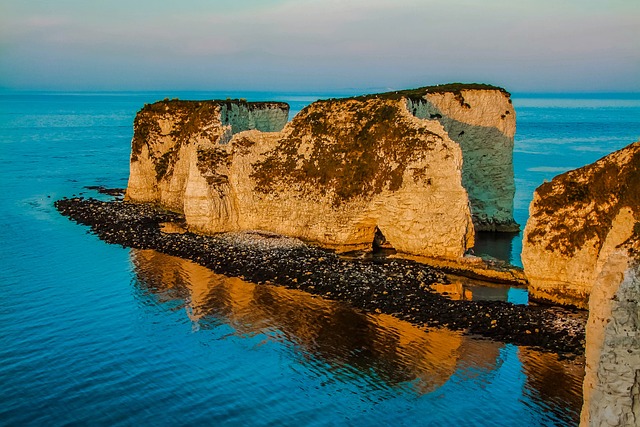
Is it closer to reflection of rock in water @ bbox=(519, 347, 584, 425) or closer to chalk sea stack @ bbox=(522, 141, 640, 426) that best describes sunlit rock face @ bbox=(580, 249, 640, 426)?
reflection of rock in water @ bbox=(519, 347, 584, 425)

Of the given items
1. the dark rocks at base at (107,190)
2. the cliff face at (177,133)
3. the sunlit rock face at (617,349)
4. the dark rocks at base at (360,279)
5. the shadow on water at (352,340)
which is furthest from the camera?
the dark rocks at base at (107,190)

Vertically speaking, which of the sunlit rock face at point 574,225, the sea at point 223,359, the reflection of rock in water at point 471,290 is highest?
the sunlit rock face at point 574,225

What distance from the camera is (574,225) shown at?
32.9 m

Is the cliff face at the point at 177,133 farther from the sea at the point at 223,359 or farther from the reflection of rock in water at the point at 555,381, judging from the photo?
the reflection of rock in water at the point at 555,381

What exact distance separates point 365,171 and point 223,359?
63.3 ft

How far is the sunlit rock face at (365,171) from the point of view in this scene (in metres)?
40.3

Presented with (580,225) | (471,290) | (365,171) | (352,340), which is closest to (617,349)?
(352,340)

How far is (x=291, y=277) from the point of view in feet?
122

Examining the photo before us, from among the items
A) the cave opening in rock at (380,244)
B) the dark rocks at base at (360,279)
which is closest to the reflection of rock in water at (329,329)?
the dark rocks at base at (360,279)

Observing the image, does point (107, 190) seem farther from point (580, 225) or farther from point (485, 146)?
point (580, 225)

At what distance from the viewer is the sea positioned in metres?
23.2

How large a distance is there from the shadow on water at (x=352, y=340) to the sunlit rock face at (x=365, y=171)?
8.99m

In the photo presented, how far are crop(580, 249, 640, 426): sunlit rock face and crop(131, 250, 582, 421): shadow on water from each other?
10352 millimetres

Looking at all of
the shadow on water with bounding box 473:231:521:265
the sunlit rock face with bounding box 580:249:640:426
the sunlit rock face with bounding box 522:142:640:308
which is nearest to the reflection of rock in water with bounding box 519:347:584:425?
the sunlit rock face with bounding box 522:142:640:308
